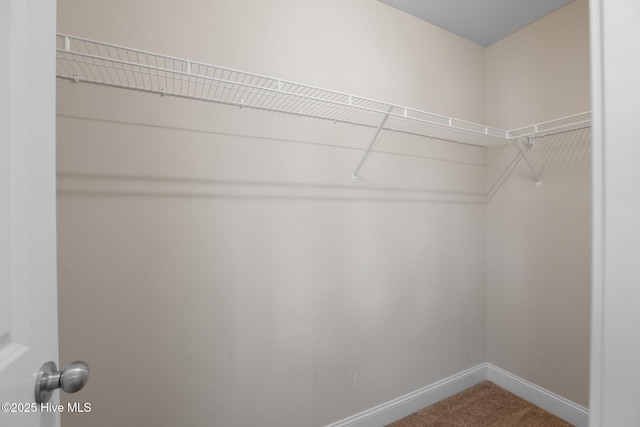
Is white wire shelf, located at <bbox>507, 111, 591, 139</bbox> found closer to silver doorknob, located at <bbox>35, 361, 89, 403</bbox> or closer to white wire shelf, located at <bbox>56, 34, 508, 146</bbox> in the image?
white wire shelf, located at <bbox>56, 34, 508, 146</bbox>

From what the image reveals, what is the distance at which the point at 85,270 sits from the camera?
100 cm

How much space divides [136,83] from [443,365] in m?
2.42

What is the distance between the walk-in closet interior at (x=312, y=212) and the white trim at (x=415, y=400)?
0.01 meters

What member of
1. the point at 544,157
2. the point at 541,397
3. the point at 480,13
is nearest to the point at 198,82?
the point at 480,13

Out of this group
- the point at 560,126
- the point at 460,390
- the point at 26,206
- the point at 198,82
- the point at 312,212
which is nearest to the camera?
the point at 26,206

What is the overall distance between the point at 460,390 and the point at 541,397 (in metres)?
0.48

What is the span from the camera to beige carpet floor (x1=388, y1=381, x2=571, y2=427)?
5.26ft

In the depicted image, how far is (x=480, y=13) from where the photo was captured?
1.70 meters

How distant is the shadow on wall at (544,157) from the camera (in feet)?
5.16

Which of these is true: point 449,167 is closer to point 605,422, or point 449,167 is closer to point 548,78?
point 548,78

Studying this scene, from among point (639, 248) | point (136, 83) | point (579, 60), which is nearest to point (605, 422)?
point (639, 248)

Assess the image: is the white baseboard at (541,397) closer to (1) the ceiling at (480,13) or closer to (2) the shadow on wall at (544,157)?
(2) the shadow on wall at (544,157)

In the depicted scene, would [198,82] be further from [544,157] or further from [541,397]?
[541,397]

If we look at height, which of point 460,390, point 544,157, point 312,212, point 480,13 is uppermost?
point 480,13
